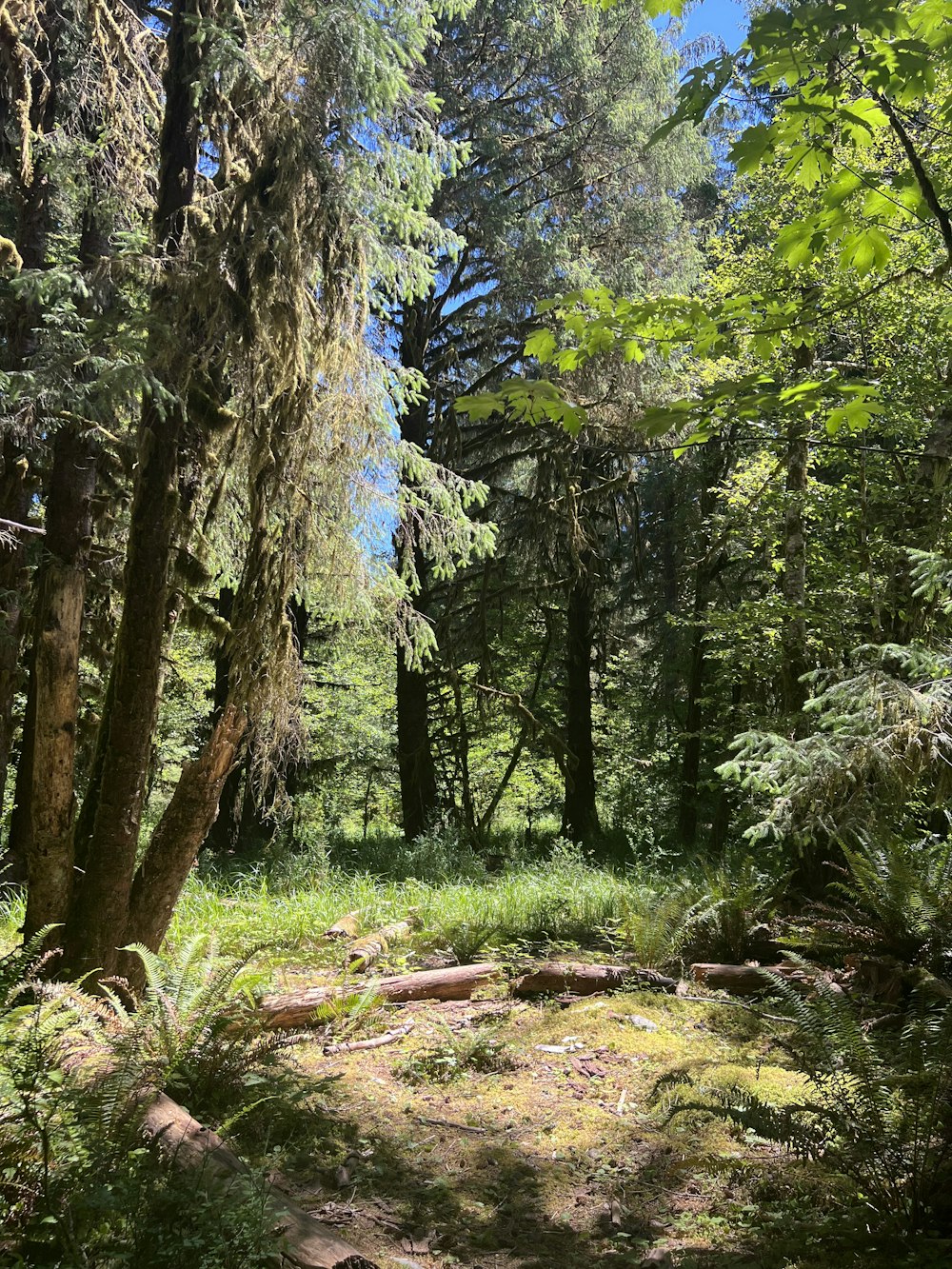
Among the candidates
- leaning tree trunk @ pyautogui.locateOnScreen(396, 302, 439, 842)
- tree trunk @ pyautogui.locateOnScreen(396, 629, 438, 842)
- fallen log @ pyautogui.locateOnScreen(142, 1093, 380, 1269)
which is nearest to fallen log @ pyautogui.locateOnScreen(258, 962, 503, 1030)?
fallen log @ pyautogui.locateOnScreen(142, 1093, 380, 1269)

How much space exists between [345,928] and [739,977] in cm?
309

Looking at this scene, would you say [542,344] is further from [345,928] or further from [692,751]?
[692,751]

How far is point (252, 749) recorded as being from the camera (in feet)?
19.3

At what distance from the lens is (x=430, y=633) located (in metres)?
7.96

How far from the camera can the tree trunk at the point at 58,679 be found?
4.97m

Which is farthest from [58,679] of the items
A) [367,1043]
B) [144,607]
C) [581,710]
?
[581,710]

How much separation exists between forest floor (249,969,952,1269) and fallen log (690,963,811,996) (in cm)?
46

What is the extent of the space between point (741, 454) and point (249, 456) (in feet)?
30.4

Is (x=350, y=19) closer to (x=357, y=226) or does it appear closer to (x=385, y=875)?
(x=357, y=226)

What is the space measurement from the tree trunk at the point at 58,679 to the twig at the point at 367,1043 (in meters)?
1.73

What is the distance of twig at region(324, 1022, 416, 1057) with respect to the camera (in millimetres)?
4633

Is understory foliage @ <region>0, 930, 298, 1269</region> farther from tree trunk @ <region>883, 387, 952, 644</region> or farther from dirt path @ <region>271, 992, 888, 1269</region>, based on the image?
tree trunk @ <region>883, 387, 952, 644</region>

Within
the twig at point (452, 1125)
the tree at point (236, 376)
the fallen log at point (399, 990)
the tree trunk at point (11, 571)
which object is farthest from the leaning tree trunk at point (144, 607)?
the tree trunk at point (11, 571)

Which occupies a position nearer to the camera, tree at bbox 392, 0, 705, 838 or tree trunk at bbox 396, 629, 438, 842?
tree at bbox 392, 0, 705, 838
